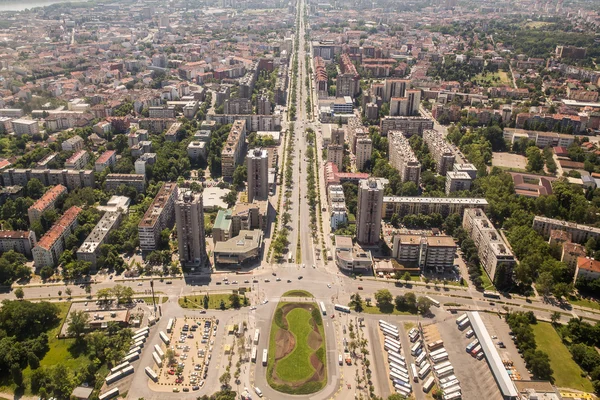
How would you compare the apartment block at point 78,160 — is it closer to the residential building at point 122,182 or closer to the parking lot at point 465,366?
the residential building at point 122,182

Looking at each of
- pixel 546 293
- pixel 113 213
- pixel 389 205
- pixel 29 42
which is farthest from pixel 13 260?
pixel 29 42

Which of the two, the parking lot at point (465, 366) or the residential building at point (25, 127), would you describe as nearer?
the parking lot at point (465, 366)

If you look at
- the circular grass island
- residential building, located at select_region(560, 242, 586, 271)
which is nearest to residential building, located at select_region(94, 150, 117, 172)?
the circular grass island

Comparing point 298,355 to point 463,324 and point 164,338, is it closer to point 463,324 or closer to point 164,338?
point 164,338

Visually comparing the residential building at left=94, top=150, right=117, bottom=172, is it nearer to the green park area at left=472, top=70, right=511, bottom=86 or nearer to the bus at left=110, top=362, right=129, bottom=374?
the bus at left=110, top=362, right=129, bottom=374

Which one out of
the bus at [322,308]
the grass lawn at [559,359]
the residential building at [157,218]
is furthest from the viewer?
the residential building at [157,218]

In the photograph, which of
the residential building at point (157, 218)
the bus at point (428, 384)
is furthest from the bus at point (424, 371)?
the residential building at point (157, 218)
